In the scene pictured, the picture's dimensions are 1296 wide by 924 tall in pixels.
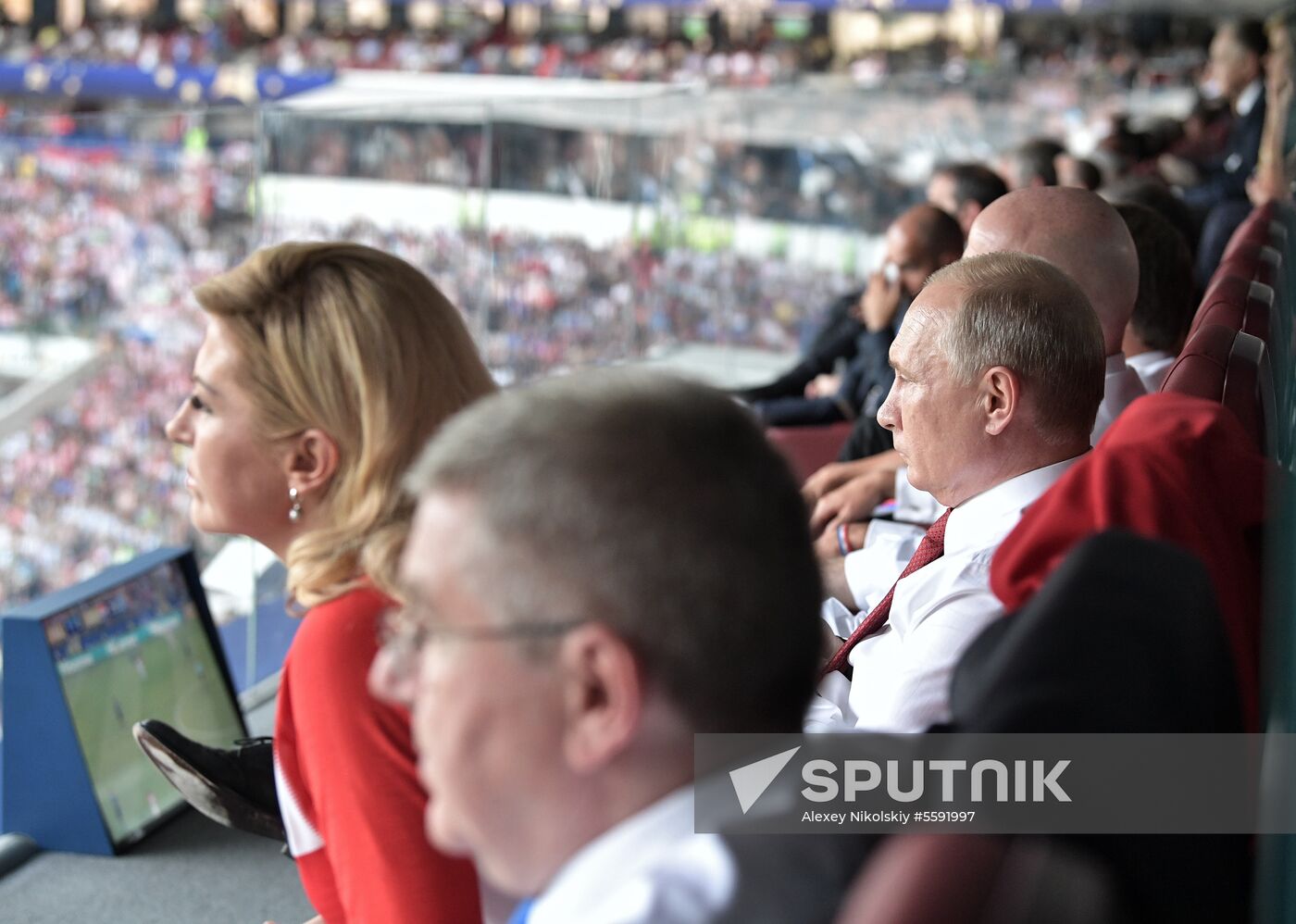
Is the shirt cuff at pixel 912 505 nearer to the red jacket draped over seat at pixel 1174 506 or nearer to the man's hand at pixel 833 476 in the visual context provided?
the man's hand at pixel 833 476

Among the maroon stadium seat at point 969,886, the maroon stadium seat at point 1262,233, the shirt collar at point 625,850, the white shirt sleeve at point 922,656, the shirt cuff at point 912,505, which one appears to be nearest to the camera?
the maroon stadium seat at point 969,886

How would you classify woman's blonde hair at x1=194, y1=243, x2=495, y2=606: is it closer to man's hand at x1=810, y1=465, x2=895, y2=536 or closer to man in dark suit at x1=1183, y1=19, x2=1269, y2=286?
man's hand at x1=810, y1=465, x2=895, y2=536

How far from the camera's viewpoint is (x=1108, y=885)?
67 centimetres

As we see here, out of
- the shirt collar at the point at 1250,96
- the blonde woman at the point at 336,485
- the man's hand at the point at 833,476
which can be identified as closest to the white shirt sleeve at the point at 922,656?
the blonde woman at the point at 336,485

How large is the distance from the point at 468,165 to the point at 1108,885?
4.39 metres

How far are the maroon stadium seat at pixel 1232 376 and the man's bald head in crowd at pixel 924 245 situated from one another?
6.20ft

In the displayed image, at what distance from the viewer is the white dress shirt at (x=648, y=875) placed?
0.66 metres

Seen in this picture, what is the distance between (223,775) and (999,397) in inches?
39.7

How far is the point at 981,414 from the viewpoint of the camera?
1498mm

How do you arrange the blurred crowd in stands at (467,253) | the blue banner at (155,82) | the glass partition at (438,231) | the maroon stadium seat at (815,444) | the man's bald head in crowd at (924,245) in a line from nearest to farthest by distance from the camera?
the maroon stadium seat at (815,444) < the man's bald head in crowd at (924,245) < the glass partition at (438,231) < the blurred crowd in stands at (467,253) < the blue banner at (155,82)

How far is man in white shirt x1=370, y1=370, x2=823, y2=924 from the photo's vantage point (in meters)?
0.68

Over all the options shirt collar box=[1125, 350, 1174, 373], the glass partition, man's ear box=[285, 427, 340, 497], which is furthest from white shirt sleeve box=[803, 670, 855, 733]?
the glass partition

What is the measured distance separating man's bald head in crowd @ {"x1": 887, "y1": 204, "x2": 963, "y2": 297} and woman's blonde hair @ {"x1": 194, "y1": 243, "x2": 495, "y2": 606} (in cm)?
226

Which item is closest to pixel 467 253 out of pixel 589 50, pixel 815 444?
pixel 815 444
